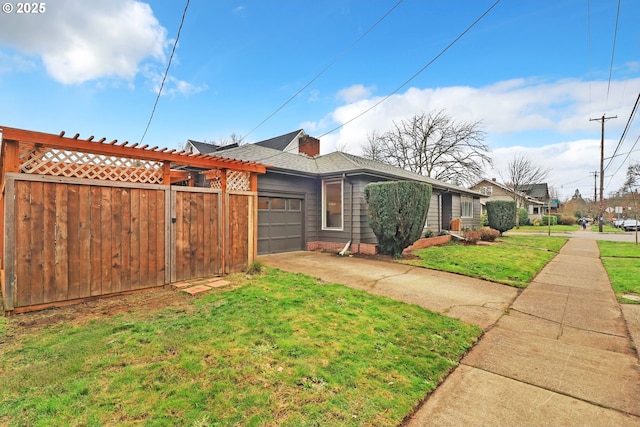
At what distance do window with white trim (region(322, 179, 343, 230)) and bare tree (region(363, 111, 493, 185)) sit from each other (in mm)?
17942

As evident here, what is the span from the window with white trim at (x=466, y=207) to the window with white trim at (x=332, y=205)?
10281 mm

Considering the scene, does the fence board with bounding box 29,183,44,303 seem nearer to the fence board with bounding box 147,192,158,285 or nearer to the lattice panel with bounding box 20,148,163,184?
the lattice panel with bounding box 20,148,163,184

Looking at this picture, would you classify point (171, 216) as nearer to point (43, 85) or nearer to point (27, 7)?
point (27, 7)

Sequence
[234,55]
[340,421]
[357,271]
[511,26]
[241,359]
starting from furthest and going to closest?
[234,55]
[511,26]
[357,271]
[241,359]
[340,421]

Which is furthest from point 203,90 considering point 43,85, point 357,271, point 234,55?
point 357,271

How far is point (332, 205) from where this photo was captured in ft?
33.6

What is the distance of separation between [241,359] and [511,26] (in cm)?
1072

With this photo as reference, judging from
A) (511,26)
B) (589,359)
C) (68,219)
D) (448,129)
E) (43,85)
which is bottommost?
(589,359)

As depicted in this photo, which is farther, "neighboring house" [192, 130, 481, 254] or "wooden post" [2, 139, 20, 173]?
"neighboring house" [192, 130, 481, 254]

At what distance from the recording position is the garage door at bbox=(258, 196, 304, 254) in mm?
8852

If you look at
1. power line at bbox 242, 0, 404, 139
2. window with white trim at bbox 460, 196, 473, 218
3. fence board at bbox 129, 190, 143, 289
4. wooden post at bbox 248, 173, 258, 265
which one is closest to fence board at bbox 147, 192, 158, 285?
fence board at bbox 129, 190, 143, 289

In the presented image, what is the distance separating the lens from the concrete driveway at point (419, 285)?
14.1 ft

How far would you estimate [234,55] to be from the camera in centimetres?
1004

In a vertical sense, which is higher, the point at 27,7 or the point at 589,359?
the point at 27,7
